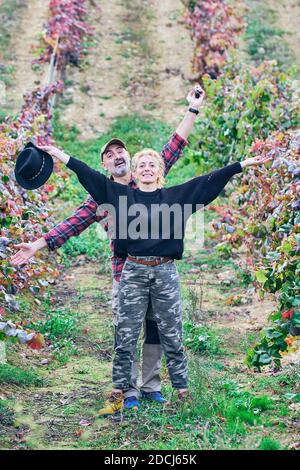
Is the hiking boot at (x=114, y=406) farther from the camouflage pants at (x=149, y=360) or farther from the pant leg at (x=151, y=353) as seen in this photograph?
the pant leg at (x=151, y=353)

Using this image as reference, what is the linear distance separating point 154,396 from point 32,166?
166 cm

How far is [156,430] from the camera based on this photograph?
5098 mm

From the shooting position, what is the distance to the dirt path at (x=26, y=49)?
16812 millimetres

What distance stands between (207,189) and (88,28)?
46.3 feet

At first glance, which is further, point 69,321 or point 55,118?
point 55,118

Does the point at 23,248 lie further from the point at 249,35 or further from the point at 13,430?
the point at 249,35

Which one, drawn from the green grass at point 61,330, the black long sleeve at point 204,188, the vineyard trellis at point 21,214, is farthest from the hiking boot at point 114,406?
the green grass at point 61,330

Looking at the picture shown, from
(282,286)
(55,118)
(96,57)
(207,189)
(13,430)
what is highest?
(96,57)

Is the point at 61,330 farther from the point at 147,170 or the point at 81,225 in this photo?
the point at 147,170

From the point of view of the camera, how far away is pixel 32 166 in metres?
5.35

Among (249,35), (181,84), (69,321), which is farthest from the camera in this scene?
(249,35)

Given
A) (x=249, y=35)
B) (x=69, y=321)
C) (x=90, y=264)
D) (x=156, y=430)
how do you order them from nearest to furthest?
1. (x=156, y=430)
2. (x=69, y=321)
3. (x=90, y=264)
4. (x=249, y=35)

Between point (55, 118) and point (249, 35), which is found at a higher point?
point (249, 35)

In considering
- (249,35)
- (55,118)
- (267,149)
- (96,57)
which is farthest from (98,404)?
(249,35)
